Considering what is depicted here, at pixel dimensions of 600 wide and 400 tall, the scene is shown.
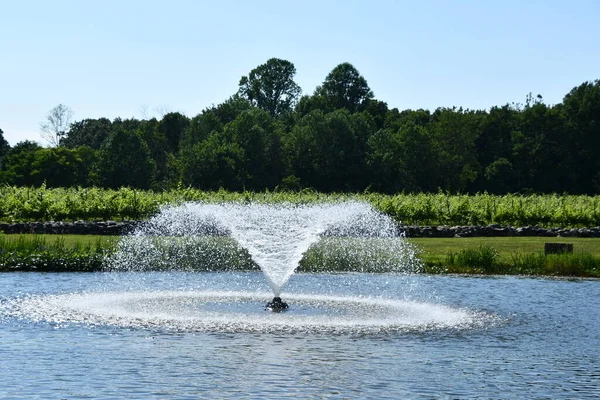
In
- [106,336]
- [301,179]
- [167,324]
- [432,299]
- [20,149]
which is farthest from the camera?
[20,149]

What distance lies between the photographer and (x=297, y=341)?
66.5 feet

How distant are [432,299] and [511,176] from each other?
86.1 m

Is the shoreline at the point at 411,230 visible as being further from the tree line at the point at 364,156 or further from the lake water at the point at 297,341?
the tree line at the point at 364,156

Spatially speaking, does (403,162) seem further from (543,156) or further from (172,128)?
(172,128)

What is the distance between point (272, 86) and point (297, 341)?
132 meters

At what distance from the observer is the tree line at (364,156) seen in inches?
4181

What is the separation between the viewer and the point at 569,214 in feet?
199

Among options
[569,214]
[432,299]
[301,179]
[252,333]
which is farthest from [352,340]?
[301,179]

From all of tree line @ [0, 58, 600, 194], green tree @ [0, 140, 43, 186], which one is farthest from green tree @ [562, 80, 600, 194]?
green tree @ [0, 140, 43, 186]

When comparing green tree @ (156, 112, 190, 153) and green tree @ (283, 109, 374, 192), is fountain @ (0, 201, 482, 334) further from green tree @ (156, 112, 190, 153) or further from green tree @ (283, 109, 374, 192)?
green tree @ (156, 112, 190, 153)

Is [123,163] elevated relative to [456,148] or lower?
lower

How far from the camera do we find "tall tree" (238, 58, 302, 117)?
5876 inches

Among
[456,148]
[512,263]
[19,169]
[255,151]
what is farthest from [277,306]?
[456,148]

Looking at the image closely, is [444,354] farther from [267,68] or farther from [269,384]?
[267,68]
